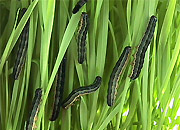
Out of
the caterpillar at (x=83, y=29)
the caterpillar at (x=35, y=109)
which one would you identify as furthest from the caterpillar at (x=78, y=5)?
the caterpillar at (x=35, y=109)

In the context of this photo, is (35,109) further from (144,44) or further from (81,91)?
(144,44)

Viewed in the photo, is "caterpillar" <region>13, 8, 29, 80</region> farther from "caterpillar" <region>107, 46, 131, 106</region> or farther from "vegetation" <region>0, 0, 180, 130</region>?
"caterpillar" <region>107, 46, 131, 106</region>

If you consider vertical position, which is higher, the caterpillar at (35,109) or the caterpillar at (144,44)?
the caterpillar at (144,44)

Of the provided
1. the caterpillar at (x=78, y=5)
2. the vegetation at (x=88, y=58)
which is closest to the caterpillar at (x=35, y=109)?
the vegetation at (x=88, y=58)

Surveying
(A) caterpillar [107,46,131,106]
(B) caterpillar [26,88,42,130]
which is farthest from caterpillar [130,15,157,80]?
(B) caterpillar [26,88,42,130]

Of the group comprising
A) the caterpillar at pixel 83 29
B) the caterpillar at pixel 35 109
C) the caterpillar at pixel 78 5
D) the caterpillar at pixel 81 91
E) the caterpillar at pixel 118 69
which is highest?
the caterpillar at pixel 78 5

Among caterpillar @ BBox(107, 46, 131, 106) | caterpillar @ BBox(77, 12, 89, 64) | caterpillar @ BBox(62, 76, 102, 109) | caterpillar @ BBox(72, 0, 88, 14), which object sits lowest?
caterpillar @ BBox(62, 76, 102, 109)

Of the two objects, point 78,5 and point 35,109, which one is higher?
point 78,5

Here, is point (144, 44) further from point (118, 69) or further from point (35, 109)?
point (35, 109)

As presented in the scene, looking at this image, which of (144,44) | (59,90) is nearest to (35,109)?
(59,90)

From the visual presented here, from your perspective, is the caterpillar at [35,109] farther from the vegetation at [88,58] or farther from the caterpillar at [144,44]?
the caterpillar at [144,44]

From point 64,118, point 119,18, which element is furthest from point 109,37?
point 64,118
